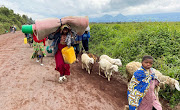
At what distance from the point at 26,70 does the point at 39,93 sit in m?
2.24

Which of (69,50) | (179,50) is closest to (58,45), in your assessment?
(69,50)

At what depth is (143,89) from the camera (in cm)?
253

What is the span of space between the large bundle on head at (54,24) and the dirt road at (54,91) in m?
1.91

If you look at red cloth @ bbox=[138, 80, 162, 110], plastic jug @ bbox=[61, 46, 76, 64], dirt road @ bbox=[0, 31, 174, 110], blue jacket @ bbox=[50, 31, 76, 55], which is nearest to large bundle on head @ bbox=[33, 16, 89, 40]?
blue jacket @ bbox=[50, 31, 76, 55]

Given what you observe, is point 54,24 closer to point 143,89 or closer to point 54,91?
point 54,91

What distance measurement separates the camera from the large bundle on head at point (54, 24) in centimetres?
362

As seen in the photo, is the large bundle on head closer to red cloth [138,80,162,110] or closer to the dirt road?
the dirt road

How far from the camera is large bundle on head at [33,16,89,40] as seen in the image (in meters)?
3.62

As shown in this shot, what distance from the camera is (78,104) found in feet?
11.9

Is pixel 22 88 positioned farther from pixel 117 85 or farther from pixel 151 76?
pixel 151 76

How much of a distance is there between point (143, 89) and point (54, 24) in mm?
3158

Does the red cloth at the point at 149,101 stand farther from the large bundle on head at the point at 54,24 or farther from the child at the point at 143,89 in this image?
the large bundle on head at the point at 54,24

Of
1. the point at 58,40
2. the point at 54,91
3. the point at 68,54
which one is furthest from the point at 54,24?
the point at 54,91

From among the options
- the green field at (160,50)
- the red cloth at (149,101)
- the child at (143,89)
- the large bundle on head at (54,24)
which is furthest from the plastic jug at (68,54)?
the green field at (160,50)
